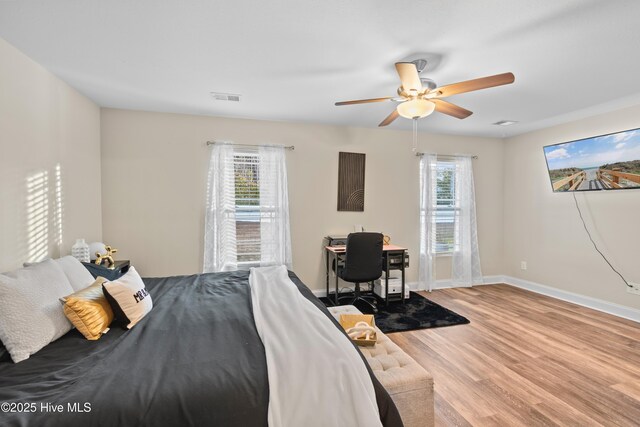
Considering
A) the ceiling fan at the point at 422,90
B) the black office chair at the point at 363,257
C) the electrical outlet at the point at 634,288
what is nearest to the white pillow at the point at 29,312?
the ceiling fan at the point at 422,90

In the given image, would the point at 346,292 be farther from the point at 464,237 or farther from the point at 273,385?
the point at 273,385

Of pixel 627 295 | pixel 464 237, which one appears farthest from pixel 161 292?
pixel 627 295

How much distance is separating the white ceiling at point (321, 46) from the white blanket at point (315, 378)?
5.99ft

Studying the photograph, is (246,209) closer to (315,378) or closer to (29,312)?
(29,312)

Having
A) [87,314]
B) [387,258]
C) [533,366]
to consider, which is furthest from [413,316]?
[87,314]

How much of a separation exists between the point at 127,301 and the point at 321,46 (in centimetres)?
211

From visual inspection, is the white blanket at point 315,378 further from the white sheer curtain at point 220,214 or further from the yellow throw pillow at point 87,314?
the white sheer curtain at point 220,214

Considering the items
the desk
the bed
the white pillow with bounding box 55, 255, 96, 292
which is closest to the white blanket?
the bed

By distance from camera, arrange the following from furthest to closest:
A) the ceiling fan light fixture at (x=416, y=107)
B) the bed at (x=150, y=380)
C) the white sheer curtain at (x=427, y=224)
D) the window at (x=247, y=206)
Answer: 1. the white sheer curtain at (x=427, y=224)
2. the window at (x=247, y=206)
3. the ceiling fan light fixture at (x=416, y=107)
4. the bed at (x=150, y=380)

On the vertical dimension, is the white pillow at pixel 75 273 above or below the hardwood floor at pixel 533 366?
above

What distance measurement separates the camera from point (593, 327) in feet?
10.5

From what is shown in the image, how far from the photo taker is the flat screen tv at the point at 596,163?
3340mm

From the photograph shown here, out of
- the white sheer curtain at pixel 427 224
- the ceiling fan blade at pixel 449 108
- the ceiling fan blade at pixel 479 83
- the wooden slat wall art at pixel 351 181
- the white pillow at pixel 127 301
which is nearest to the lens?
the white pillow at pixel 127 301

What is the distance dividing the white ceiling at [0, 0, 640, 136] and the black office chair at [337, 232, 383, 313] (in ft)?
5.22
